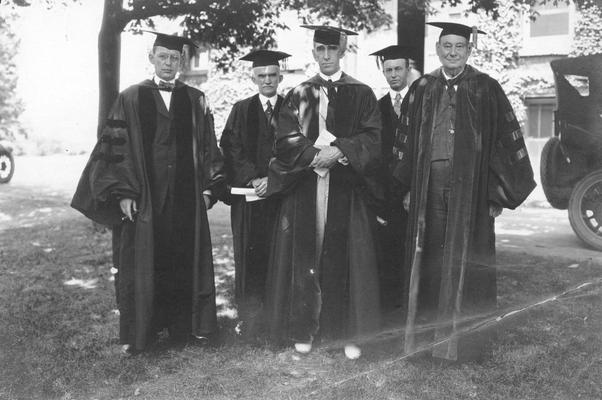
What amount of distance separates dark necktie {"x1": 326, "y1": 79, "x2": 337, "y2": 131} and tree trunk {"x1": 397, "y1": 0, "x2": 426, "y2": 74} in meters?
2.72

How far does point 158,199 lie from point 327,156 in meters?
1.19

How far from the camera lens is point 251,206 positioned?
476cm

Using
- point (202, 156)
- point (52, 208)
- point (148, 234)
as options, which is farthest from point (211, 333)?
point (52, 208)

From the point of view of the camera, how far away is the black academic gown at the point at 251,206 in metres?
4.68

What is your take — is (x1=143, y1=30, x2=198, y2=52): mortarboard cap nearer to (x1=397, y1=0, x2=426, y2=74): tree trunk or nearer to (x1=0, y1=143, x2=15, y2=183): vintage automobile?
(x1=397, y1=0, x2=426, y2=74): tree trunk

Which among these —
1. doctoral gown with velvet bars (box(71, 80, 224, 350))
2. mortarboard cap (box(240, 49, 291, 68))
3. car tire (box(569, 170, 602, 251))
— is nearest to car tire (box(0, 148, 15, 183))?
doctoral gown with velvet bars (box(71, 80, 224, 350))

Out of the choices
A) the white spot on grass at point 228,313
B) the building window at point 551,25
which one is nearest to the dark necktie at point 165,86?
the white spot on grass at point 228,313

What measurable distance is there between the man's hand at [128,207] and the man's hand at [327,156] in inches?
48.2

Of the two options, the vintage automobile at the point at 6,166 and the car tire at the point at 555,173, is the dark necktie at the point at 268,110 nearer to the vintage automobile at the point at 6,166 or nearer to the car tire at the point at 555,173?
the car tire at the point at 555,173

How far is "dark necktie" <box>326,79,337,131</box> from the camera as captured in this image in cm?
423

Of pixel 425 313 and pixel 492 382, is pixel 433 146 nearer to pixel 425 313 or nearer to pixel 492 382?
pixel 425 313

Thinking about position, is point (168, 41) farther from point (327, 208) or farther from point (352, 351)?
point (352, 351)

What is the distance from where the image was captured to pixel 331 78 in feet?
14.0

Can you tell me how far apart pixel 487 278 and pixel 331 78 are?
166 centimetres
